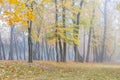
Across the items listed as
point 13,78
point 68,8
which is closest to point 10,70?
point 13,78

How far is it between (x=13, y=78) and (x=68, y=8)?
21511 millimetres

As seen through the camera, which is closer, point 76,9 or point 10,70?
point 10,70

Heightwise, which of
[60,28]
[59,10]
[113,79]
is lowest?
[113,79]

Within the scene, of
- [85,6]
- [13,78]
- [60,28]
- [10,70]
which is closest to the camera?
[13,78]

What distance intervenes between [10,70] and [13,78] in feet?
10.7

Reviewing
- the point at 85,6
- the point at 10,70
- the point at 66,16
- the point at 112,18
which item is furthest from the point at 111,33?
the point at 10,70

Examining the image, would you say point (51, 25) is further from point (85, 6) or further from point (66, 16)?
point (85, 6)

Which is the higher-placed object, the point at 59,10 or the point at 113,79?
the point at 59,10

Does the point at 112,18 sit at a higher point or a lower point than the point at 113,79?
higher

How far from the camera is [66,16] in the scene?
37.3 m

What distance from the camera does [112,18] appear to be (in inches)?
2467

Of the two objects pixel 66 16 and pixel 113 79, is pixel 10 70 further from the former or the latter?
pixel 66 16

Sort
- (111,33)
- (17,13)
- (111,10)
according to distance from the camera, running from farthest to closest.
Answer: (111,33)
(111,10)
(17,13)

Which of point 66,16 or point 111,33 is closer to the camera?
point 66,16
